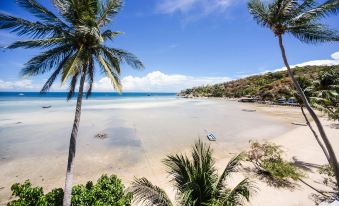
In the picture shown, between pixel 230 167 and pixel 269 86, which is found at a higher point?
pixel 269 86

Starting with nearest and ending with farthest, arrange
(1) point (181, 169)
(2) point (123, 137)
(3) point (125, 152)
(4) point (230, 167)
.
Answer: (4) point (230, 167) < (1) point (181, 169) < (3) point (125, 152) < (2) point (123, 137)

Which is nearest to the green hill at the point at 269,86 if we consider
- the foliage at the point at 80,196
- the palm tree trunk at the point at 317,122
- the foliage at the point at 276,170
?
the palm tree trunk at the point at 317,122

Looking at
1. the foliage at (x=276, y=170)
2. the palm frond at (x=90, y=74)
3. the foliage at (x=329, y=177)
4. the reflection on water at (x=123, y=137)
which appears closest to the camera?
the palm frond at (x=90, y=74)

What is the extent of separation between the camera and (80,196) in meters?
6.96

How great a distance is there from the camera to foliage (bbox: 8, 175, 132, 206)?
653 centimetres

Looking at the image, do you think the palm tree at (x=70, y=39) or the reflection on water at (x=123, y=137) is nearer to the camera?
the palm tree at (x=70, y=39)

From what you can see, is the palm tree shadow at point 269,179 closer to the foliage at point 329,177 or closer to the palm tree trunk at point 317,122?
the foliage at point 329,177

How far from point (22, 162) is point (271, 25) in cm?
1713

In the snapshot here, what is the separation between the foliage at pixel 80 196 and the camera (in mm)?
6527

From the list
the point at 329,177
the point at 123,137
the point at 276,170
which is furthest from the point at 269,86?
the point at 276,170

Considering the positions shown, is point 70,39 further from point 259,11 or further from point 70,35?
point 259,11

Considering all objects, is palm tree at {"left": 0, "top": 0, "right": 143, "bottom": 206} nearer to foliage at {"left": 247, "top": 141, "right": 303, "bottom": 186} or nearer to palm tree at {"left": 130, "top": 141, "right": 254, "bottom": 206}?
palm tree at {"left": 130, "top": 141, "right": 254, "bottom": 206}

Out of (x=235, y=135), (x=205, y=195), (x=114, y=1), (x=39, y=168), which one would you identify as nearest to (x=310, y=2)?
(x=114, y=1)

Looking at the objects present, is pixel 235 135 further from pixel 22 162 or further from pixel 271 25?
pixel 22 162
